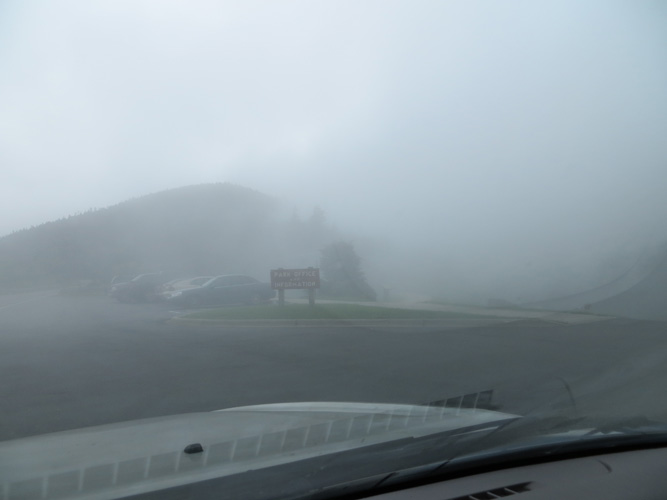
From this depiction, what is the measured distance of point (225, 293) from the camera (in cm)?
2833

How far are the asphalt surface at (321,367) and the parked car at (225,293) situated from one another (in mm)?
8631

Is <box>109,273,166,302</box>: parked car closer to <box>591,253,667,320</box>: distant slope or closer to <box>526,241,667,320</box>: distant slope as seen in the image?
<box>526,241,667,320</box>: distant slope

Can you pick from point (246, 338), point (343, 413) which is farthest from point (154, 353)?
point (343, 413)

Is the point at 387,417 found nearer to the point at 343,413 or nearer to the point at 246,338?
the point at 343,413

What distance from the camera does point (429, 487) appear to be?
3.25m

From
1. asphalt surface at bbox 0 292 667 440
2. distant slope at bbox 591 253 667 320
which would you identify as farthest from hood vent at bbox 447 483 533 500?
distant slope at bbox 591 253 667 320

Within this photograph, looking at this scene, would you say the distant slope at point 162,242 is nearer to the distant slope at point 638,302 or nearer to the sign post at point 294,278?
the sign post at point 294,278

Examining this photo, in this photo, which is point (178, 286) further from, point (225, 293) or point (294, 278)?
point (294, 278)

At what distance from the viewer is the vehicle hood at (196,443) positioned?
3391 mm

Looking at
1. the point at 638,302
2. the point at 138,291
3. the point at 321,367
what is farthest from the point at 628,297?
the point at 138,291

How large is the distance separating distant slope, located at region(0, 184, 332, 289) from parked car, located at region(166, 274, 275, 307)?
10485 mm

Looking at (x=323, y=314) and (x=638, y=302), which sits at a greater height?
(x=638, y=302)

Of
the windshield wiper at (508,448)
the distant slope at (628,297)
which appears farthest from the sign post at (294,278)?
the windshield wiper at (508,448)

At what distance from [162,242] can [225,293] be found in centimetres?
1973
